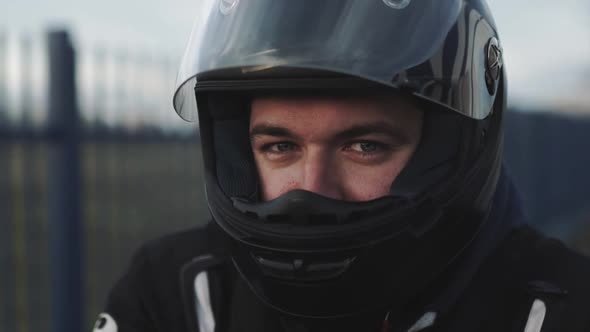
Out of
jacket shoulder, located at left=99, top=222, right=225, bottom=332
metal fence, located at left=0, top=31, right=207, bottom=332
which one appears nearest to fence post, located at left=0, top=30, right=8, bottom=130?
metal fence, located at left=0, top=31, right=207, bottom=332

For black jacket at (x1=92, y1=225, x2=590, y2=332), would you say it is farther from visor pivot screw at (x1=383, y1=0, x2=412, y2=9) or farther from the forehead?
visor pivot screw at (x1=383, y1=0, x2=412, y2=9)

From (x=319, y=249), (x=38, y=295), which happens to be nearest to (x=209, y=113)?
(x=319, y=249)

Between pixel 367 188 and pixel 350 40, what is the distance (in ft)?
1.03

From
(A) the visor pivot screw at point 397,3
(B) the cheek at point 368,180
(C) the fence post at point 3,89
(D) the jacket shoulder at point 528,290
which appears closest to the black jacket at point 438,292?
(D) the jacket shoulder at point 528,290

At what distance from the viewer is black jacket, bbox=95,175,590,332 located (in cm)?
141

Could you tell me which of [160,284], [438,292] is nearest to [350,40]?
[438,292]

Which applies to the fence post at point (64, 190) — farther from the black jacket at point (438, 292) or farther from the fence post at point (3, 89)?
the black jacket at point (438, 292)

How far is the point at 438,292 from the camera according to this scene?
1478 millimetres

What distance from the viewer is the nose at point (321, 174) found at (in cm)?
149

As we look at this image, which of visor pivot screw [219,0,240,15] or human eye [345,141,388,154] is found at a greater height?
visor pivot screw [219,0,240,15]

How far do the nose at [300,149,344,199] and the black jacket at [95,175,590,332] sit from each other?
0.24 metres

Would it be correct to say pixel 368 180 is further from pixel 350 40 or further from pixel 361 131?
pixel 350 40

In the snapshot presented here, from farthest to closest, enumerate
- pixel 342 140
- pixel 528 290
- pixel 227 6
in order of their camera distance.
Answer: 1. pixel 227 6
2. pixel 342 140
3. pixel 528 290

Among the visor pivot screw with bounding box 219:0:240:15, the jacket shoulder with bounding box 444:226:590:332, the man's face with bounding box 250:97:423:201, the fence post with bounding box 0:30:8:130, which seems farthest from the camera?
the fence post with bounding box 0:30:8:130
